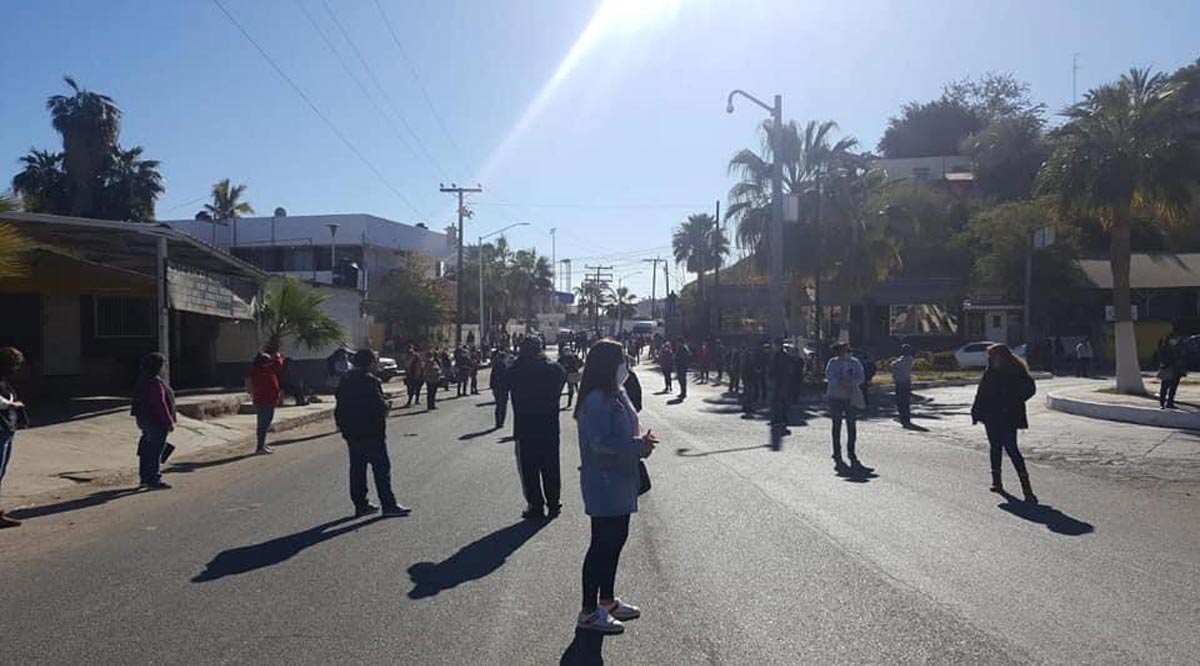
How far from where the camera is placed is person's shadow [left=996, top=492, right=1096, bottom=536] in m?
10.2

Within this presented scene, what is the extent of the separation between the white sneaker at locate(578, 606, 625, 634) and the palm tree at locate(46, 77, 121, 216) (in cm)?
4463

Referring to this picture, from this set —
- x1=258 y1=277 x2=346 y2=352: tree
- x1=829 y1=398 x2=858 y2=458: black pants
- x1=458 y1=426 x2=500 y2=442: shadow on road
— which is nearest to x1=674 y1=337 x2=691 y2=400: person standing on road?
x1=258 y1=277 x2=346 y2=352: tree

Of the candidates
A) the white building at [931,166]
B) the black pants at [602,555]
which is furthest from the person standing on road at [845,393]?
the white building at [931,166]

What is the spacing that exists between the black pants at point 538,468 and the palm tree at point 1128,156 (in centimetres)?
1920

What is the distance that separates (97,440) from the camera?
17.8 m

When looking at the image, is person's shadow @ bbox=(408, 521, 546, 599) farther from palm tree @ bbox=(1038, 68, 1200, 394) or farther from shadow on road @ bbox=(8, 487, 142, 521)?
palm tree @ bbox=(1038, 68, 1200, 394)

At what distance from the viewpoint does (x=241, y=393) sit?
90.4 ft

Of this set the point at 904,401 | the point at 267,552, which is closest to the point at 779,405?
the point at 904,401

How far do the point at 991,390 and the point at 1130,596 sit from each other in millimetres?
5031

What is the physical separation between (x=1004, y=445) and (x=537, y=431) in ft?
17.3

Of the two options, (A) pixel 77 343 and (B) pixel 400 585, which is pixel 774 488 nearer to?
(B) pixel 400 585

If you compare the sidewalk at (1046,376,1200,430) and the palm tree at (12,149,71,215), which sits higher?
the palm tree at (12,149,71,215)

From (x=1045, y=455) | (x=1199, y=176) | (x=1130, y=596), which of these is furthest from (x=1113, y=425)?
(x=1130, y=596)

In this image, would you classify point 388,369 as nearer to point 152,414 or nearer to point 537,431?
point 152,414
